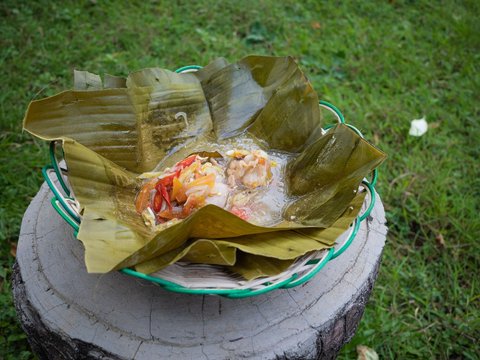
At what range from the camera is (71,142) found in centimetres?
198

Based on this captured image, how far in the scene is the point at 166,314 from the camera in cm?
192

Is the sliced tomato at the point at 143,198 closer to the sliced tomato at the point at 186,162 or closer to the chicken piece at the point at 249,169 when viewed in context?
the sliced tomato at the point at 186,162

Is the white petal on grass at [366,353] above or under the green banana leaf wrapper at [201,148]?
under

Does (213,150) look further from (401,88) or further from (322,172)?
(401,88)

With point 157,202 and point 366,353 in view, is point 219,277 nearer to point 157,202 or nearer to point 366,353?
point 157,202

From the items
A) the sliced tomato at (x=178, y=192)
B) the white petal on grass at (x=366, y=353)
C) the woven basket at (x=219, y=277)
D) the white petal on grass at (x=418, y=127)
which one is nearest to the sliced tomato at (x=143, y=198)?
the sliced tomato at (x=178, y=192)

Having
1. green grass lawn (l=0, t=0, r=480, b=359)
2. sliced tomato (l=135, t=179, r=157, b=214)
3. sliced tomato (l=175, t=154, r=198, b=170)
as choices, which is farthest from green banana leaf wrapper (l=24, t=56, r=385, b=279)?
green grass lawn (l=0, t=0, r=480, b=359)

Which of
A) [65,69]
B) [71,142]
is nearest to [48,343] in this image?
[71,142]

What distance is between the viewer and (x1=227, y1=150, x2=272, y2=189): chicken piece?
7.54 feet

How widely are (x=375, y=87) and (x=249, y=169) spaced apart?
2789 millimetres

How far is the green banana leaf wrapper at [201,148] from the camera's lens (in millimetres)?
1789

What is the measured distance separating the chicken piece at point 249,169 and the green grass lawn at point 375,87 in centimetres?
121

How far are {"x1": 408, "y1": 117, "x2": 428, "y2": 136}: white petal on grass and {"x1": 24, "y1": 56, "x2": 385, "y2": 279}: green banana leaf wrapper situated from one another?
6.66 ft

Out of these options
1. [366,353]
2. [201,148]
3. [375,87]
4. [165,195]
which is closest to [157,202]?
[165,195]
